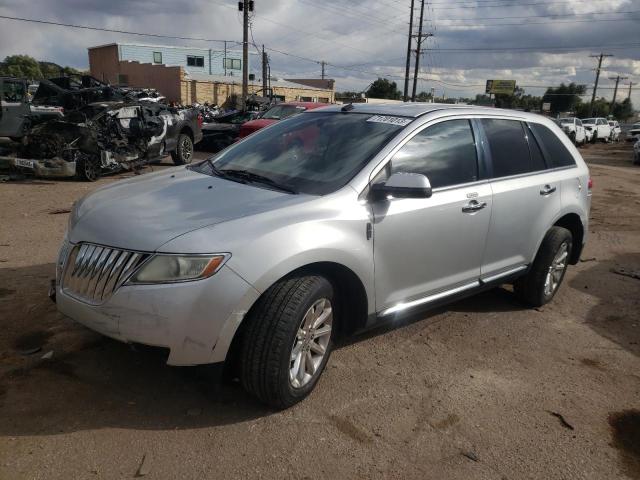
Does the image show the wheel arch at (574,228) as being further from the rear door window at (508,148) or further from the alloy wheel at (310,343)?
the alloy wheel at (310,343)

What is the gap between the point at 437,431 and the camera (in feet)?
9.81

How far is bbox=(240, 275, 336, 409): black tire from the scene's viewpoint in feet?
9.07

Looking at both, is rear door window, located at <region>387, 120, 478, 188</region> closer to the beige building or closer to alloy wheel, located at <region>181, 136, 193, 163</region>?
alloy wheel, located at <region>181, 136, 193, 163</region>

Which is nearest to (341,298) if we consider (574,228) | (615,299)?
(574,228)

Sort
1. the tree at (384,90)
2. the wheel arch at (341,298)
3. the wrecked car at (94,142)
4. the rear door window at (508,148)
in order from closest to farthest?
1. the wheel arch at (341,298)
2. the rear door window at (508,148)
3. the wrecked car at (94,142)
4. the tree at (384,90)

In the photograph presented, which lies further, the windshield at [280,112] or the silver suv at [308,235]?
the windshield at [280,112]

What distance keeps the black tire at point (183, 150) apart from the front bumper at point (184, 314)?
36.0ft

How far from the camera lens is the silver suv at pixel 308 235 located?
262 cm

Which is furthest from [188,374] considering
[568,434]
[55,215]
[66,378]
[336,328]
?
[55,215]

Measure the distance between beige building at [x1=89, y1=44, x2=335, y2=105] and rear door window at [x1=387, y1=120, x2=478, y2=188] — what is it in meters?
33.4

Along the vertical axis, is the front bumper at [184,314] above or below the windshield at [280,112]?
below

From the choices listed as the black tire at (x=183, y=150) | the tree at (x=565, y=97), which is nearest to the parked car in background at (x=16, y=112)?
the black tire at (x=183, y=150)

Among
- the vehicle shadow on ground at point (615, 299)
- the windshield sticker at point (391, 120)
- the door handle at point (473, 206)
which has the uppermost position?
the windshield sticker at point (391, 120)

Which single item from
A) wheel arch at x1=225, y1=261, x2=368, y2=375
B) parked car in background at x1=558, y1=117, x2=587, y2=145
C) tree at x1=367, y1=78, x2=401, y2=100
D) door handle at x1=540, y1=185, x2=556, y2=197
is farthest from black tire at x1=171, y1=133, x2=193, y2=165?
tree at x1=367, y1=78, x2=401, y2=100
